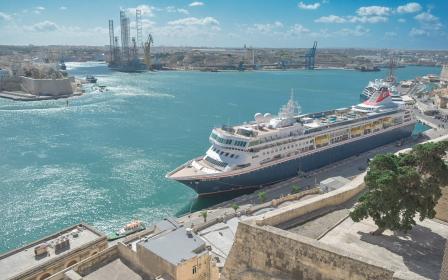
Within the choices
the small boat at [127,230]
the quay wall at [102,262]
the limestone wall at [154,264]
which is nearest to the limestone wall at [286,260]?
the limestone wall at [154,264]

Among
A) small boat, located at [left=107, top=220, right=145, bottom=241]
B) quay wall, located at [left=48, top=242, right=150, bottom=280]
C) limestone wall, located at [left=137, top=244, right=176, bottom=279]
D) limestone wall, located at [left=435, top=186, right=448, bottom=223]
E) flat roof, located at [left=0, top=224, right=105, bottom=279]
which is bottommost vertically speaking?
small boat, located at [left=107, top=220, right=145, bottom=241]

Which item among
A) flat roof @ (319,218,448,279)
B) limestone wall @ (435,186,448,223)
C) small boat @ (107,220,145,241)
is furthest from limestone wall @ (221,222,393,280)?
small boat @ (107,220,145,241)

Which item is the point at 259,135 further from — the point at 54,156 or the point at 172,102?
the point at 172,102

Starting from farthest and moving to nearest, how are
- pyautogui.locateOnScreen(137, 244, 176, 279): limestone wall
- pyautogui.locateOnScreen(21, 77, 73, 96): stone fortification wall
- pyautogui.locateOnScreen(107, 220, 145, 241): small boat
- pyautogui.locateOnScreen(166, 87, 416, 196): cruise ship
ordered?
pyautogui.locateOnScreen(21, 77, 73, 96): stone fortification wall < pyautogui.locateOnScreen(166, 87, 416, 196): cruise ship < pyautogui.locateOnScreen(107, 220, 145, 241): small boat < pyautogui.locateOnScreen(137, 244, 176, 279): limestone wall

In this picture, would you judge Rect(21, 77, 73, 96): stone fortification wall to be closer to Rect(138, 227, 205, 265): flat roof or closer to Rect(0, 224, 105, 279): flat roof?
Rect(0, 224, 105, 279): flat roof

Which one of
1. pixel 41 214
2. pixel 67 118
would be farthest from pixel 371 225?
pixel 67 118

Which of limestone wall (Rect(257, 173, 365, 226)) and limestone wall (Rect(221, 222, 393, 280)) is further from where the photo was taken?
limestone wall (Rect(257, 173, 365, 226))

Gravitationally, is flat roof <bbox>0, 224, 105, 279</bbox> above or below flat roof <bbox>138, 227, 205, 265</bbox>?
below
